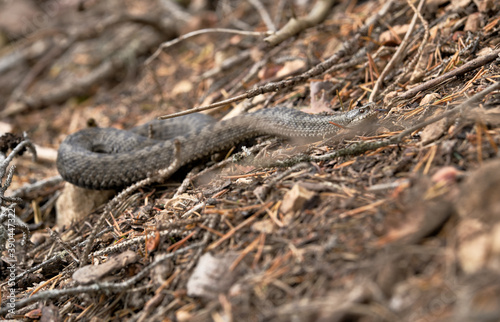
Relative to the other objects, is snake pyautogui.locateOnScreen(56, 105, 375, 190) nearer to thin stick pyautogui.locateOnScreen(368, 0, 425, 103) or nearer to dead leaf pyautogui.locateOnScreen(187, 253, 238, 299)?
thin stick pyautogui.locateOnScreen(368, 0, 425, 103)

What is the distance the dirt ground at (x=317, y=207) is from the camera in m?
2.26

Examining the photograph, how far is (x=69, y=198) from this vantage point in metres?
5.48

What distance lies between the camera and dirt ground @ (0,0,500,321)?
7.43 ft

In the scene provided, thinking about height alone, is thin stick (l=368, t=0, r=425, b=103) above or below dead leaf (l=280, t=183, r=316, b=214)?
above

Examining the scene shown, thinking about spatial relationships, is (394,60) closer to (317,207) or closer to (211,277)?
(317,207)

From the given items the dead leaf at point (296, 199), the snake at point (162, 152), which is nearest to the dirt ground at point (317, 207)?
the dead leaf at point (296, 199)

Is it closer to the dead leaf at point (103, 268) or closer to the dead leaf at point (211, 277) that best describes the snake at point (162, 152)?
the dead leaf at point (103, 268)

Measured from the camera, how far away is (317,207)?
3.02 meters

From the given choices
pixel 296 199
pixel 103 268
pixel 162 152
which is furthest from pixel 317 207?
pixel 162 152

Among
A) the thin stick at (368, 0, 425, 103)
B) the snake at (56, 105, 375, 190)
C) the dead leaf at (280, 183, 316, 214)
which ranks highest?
the thin stick at (368, 0, 425, 103)

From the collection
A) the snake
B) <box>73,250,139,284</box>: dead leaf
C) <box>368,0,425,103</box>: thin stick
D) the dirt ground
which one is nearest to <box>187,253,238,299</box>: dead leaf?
the dirt ground

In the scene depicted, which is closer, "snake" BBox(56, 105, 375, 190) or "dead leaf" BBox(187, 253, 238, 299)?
"dead leaf" BBox(187, 253, 238, 299)

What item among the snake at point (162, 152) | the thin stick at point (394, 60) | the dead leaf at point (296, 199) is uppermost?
the thin stick at point (394, 60)

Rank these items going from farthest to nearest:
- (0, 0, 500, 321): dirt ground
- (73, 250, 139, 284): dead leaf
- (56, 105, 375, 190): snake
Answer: (56, 105, 375, 190): snake → (73, 250, 139, 284): dead leaf → (0, 0, 500, 321): dirt ground
